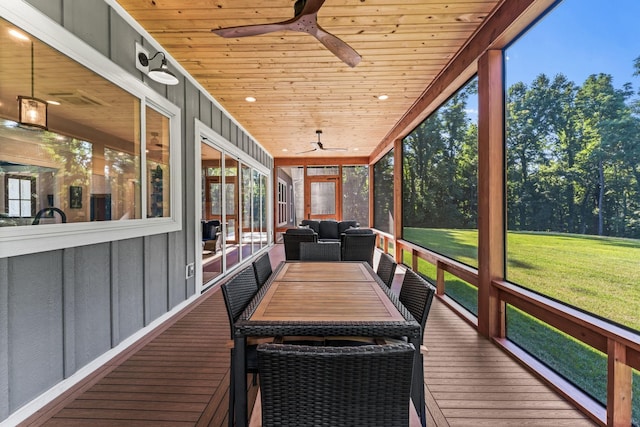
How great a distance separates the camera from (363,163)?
945 cm

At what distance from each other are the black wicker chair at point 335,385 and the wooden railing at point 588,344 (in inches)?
58.0

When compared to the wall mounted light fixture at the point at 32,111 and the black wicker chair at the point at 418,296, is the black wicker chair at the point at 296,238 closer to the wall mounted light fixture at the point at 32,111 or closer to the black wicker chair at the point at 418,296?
the black wicker chair at the point at 418,296

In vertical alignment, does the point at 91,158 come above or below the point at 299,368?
above

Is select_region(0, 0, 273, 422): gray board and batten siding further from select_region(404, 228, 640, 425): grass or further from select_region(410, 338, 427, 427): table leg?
select_region(404, 228, 640, 425): grass

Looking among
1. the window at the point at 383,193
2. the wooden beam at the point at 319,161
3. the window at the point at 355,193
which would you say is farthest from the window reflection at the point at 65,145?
the window at the point at 355,193

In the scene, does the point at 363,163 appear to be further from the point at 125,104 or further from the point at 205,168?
the point at 125,104

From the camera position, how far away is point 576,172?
2104 millimetres

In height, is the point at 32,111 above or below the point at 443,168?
below

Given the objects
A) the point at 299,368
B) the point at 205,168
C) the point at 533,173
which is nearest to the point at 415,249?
the point at 533,173

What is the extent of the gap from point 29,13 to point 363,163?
8368 millimetres

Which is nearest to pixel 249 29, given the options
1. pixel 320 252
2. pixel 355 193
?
pixel 320 252

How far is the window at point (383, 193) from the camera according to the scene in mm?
7436

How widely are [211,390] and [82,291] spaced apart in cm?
116

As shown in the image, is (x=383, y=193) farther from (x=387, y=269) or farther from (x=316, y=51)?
(x=387, y=269)
